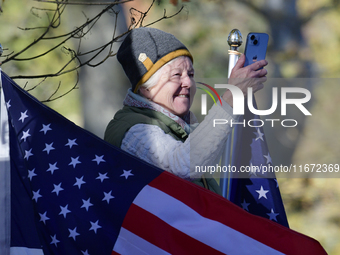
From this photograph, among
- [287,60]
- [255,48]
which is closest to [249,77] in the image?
[255,48]

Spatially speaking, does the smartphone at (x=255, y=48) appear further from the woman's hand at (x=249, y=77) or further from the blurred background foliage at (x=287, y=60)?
the blurred background foliage at (x=287, y=60)

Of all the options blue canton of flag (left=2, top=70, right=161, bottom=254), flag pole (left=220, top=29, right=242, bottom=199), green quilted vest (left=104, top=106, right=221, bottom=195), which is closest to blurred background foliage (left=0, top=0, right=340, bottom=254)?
flag pole (left=220, top=29, right=242, bottom=199)

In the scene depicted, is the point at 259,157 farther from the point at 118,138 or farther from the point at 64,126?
the point at 64,126

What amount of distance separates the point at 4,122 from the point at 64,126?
30 centimetres

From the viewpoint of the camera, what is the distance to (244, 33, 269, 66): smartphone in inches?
82.1

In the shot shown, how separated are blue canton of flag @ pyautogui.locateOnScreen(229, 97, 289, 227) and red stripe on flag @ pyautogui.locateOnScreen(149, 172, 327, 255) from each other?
49 cm

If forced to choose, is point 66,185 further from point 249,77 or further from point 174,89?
point 249,77

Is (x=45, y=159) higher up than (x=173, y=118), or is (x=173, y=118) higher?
(x=173, y=118)

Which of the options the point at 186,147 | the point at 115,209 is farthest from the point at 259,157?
the point at 115,209

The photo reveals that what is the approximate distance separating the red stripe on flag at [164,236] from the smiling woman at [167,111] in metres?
0.25

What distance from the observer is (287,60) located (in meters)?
8.70

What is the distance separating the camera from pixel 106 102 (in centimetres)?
549

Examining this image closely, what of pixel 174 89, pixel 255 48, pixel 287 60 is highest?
pixel 255 48

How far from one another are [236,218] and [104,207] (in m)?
0.60
